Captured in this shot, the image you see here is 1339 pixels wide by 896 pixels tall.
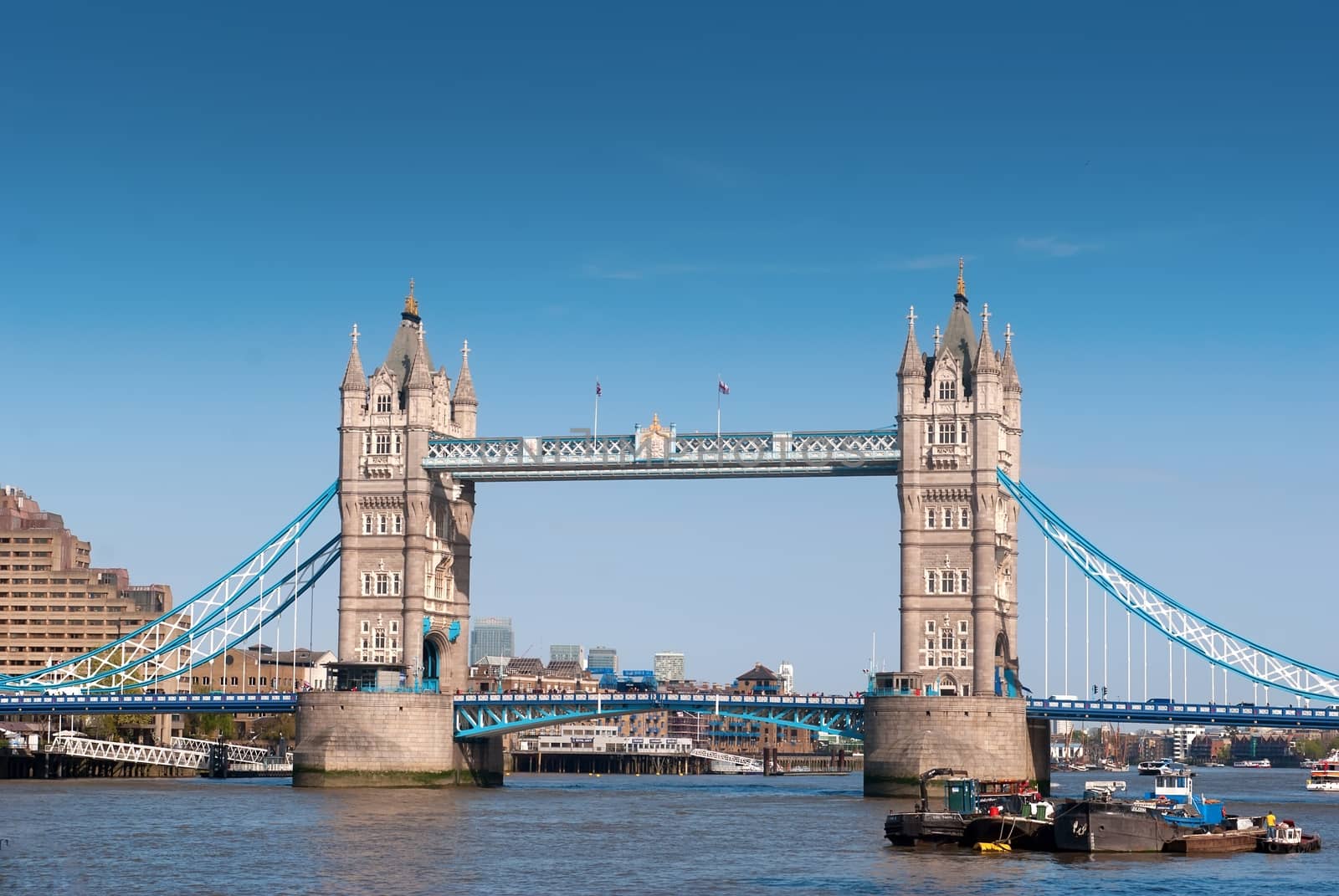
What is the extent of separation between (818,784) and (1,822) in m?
90.2

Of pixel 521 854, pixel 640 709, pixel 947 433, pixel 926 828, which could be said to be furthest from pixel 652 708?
pixel 521 854

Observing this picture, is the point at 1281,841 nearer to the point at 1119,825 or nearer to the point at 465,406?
the point at 1119,825

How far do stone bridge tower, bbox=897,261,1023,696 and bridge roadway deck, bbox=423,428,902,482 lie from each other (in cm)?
279

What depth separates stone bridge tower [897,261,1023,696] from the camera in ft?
459

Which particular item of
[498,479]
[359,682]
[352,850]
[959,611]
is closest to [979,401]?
[959,611]

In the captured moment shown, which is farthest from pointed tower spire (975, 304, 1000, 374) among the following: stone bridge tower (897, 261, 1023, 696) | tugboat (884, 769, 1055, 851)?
tugboat (884, 769, 1055, 851)

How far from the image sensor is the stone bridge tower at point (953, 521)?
459ft

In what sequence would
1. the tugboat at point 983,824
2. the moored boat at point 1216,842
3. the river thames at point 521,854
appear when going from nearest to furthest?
the river thames at point 521,854 < the moored boat at point 1216,842 < the tugboat at point 983,824

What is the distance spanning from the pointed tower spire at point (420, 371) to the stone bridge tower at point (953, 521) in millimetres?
33275

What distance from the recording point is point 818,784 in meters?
181

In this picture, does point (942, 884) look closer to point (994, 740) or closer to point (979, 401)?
point (994, 740)

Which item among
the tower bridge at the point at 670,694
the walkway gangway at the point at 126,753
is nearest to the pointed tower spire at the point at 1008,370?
the tower bridge at the point at 670,694

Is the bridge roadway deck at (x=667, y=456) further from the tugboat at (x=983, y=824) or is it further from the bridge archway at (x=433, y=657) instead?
the tugboat at (x=983, y=824)

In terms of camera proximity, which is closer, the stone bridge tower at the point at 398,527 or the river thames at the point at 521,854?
the river thames at the point at 521,854
